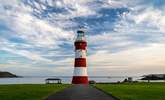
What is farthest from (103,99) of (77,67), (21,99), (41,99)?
(77,67)

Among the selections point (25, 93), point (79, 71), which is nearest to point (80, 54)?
point (79, 71)

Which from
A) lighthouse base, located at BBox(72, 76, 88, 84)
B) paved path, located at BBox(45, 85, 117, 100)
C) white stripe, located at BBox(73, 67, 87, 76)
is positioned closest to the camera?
paved path, located at BBox(45, 85, 117, 100)

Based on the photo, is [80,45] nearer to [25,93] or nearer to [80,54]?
[80,54]

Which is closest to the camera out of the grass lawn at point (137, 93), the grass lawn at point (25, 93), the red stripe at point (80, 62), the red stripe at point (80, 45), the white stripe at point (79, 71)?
the grass lawn at point (25, 93)

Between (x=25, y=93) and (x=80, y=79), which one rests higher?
(x=80, y=79)

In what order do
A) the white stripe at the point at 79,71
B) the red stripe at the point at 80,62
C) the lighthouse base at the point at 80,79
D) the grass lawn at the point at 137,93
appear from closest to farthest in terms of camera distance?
the grass lawn at the point at 137,93
the white stripe at the point at 79,71
the red stripe at the point at 80,62
the lighthouse base at the point at 80,79

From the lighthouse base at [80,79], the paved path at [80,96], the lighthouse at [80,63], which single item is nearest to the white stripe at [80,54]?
the lighthouse at [80,63]

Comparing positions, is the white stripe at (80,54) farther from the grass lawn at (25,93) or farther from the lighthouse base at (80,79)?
the grass lawn at (25,93)

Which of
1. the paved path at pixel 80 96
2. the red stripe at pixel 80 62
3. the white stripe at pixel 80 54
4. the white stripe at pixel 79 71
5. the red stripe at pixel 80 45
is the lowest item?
the paved path at pixel 80 96

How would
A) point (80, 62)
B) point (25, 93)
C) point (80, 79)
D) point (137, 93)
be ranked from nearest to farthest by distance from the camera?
point (25, 93) → point (137, 93) → point (80, 62) → point (80, 79)

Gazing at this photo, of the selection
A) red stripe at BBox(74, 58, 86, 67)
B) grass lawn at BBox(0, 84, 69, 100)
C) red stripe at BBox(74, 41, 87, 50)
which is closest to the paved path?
grass lawn at BBox(0, 84, 69, 100)

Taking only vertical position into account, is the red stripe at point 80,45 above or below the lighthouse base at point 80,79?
above

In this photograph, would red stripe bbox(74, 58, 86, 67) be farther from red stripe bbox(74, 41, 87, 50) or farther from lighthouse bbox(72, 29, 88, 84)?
red stripe bbox(74, 41, 87, 50)

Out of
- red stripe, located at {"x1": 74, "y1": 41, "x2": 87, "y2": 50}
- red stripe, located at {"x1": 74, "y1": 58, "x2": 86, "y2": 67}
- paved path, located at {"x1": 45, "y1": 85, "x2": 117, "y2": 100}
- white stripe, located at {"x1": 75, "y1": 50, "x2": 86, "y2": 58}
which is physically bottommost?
paved path, located at {"x1": 45, "y1": 85, "x2": 117, "y2": 100}
